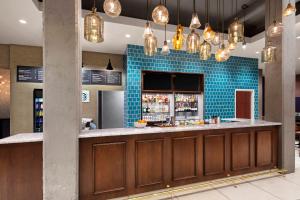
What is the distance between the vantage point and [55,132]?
2.34m

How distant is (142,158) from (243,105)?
7.20 meters

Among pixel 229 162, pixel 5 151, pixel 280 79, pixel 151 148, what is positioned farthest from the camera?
pixel 280 79

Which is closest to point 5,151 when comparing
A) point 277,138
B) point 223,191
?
A: point 223,191

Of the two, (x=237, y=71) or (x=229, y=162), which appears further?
(x=237, y=71)

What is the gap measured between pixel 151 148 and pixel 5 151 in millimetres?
1972

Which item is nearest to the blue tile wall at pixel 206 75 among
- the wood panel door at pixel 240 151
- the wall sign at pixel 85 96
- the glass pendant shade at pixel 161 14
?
the wall sign at pixel 85 96

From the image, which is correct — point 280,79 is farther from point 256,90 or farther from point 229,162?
point 256,90

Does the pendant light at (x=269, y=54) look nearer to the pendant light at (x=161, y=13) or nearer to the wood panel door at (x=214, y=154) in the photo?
the wood panel door at (x=214, y=154)

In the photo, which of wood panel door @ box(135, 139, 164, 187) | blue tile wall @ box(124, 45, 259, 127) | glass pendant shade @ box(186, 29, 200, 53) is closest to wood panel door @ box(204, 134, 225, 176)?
wood panel door @ box(135, 139, 164, 187)

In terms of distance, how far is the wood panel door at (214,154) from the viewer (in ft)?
10.7

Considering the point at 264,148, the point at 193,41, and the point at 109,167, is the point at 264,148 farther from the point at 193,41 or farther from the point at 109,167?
the point at 109,167

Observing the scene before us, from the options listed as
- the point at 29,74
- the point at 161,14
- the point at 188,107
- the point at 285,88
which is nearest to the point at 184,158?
the point at 161,14

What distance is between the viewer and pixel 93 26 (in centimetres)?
240

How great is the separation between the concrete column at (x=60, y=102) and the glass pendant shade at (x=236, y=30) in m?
2.74
